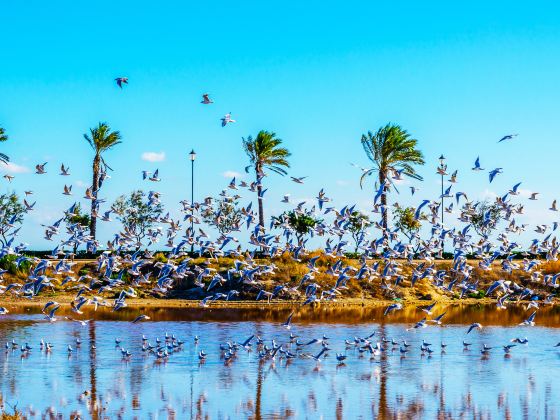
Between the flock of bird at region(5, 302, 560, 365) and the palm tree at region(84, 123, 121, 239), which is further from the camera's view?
the palm tree at region(84, 123, 121, 239)

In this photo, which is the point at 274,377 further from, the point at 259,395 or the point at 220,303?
the point at 220,303

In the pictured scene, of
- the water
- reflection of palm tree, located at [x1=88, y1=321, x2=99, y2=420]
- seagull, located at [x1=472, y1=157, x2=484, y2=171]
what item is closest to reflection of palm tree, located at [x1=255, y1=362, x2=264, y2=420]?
the water

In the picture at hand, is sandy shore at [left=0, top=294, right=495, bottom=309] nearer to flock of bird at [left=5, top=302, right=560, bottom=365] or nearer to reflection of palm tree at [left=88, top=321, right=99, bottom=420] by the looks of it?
reflection of palm tree at [left=88, top=321, right=99, bottom=420]

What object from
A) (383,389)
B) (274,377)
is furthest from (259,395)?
(383,389)

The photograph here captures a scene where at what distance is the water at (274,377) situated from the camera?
2012cm

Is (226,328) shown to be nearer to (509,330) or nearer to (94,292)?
(509,330)

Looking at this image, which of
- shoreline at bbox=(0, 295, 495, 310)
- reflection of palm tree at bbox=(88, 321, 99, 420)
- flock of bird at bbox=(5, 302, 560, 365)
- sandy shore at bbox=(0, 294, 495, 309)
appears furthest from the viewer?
sandy shore at bbox=(0, 294, 495, 309)

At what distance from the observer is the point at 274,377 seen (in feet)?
79.5

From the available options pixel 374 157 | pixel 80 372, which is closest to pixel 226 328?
pixel 80 372

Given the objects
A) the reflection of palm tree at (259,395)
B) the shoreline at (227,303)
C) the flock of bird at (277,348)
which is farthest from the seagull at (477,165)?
the shoreline at (227,303)

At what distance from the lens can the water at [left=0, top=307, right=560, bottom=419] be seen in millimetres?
20125

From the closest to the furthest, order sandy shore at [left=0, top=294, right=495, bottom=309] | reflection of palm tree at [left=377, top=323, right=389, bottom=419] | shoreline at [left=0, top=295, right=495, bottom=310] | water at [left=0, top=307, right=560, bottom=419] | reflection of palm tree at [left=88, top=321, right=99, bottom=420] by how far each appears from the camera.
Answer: reflection of palm tree at [left=88, top=321, right=99, bottom=420] → reflection of palm tree at [left=377, top=323, right=389, bottom=419] → water at [left=0, top=307, right=560, bottom=419] → shoreline at [left=0, top=295, right=495, bottom=310] → sandy shore at [left=0, top=294, right=495, bottom=309]

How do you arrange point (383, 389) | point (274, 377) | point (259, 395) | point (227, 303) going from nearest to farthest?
1. point (259, 395)
2. point (383, 389)
3. point (274, 377)
4. point (227, 303)

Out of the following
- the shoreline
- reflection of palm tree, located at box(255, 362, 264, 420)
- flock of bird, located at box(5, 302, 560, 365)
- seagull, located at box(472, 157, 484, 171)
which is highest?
seagull, located at box(472, 157, 484, 171)
